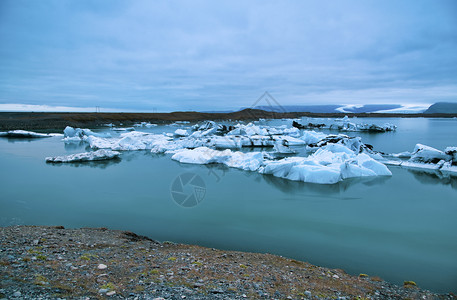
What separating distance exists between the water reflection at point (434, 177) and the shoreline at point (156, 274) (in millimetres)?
6346

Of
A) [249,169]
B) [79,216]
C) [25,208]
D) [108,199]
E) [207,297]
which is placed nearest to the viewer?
[207,297]

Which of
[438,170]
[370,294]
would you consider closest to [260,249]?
[370,294]

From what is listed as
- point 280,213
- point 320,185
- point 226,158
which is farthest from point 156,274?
point 226,158

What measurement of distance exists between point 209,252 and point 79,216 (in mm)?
2910

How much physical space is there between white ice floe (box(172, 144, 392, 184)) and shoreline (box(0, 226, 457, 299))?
456cm

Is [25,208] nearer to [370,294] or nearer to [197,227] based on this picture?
[197,227]

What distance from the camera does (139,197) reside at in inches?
252

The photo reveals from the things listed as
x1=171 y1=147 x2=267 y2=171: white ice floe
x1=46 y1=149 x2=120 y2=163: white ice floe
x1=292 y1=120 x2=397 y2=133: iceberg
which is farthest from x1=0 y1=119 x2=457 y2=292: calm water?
x1=292 y1=120 x2=397 y2=133: iceberg

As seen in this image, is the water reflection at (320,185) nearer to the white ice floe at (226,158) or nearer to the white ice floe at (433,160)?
the white ice floe at (226,158)

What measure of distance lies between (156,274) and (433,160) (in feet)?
34.2

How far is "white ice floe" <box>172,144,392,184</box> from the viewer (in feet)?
25.3

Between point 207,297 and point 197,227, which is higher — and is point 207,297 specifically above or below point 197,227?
above

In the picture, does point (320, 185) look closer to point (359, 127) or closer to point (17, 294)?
point (17, 294)

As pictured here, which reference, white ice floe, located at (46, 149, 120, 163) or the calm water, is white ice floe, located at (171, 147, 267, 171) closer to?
the calm water
